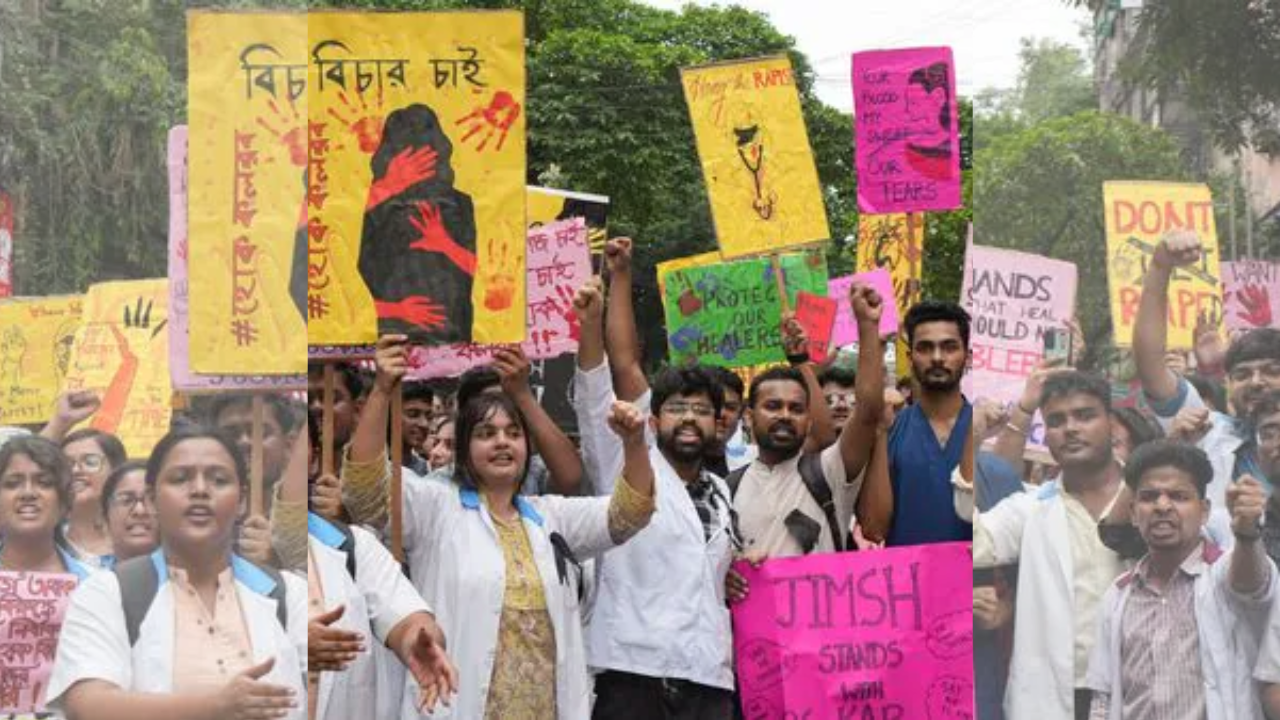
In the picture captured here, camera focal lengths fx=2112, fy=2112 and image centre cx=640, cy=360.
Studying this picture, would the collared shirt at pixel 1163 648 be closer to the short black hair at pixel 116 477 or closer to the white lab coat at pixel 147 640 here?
the white lab coat at pixel 147 640

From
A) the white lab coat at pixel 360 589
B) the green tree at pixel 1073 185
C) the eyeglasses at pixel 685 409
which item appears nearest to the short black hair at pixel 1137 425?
the green tree at pixel 1073 185

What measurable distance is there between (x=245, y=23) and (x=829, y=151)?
106 ft

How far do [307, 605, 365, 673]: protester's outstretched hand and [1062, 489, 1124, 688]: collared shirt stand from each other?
5.52 feet

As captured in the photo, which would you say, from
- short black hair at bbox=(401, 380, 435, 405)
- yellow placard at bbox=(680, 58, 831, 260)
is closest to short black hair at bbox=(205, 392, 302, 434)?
short black hair at bbox=(401, 380, 435, 405)

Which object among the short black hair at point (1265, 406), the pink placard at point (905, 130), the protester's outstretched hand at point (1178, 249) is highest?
the pink placard at point (905, 130)

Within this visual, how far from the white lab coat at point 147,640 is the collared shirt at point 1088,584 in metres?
1.86

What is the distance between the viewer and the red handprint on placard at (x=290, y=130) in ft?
13.8

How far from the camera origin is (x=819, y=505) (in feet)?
21.5

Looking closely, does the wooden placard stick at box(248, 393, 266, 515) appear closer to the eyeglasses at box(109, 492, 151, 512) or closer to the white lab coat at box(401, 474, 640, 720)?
the eyeglasses at box(109, 492, 151, 512)

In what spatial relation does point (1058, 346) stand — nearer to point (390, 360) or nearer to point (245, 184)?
point (390, 360)

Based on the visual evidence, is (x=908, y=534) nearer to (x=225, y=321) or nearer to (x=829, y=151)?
(x=225, y=321)

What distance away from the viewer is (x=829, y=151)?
36.0 metres

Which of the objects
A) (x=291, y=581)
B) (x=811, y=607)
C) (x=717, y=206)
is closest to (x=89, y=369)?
(x=291, y=581)

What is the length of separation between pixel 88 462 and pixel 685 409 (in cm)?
268
